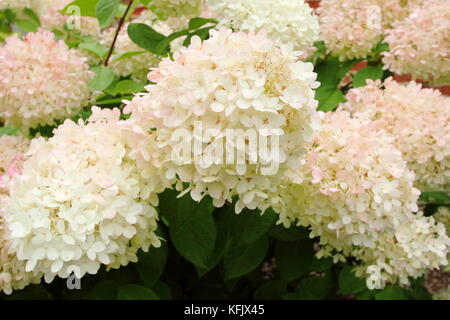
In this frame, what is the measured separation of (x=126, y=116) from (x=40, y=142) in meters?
0.35

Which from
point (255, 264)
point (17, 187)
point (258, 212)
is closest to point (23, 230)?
point (17, 187)

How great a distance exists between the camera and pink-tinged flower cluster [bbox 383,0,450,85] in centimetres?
147

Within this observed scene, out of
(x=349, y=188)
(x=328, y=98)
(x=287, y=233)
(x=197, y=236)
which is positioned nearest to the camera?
(x=349, y=188)

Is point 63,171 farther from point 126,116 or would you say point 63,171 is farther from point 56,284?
point 56,284

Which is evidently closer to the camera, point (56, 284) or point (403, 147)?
point (403, 147)

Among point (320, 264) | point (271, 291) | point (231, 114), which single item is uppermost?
point (231, 114)

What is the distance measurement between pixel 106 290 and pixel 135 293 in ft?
0.24

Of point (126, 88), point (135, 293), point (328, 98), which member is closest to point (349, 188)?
point (135, 293)

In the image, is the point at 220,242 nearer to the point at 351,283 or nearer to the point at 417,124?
the point at 351,283

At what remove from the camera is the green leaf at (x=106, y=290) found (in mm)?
1193

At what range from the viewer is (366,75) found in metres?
1.64

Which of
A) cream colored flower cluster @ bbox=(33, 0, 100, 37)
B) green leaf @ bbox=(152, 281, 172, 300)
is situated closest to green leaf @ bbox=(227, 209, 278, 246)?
green leaf @ bbox=(152, 281, 172, 300)

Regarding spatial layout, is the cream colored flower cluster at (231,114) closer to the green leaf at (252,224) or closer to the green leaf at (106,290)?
the green leaf at (252,224)

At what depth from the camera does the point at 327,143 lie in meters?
1.04
